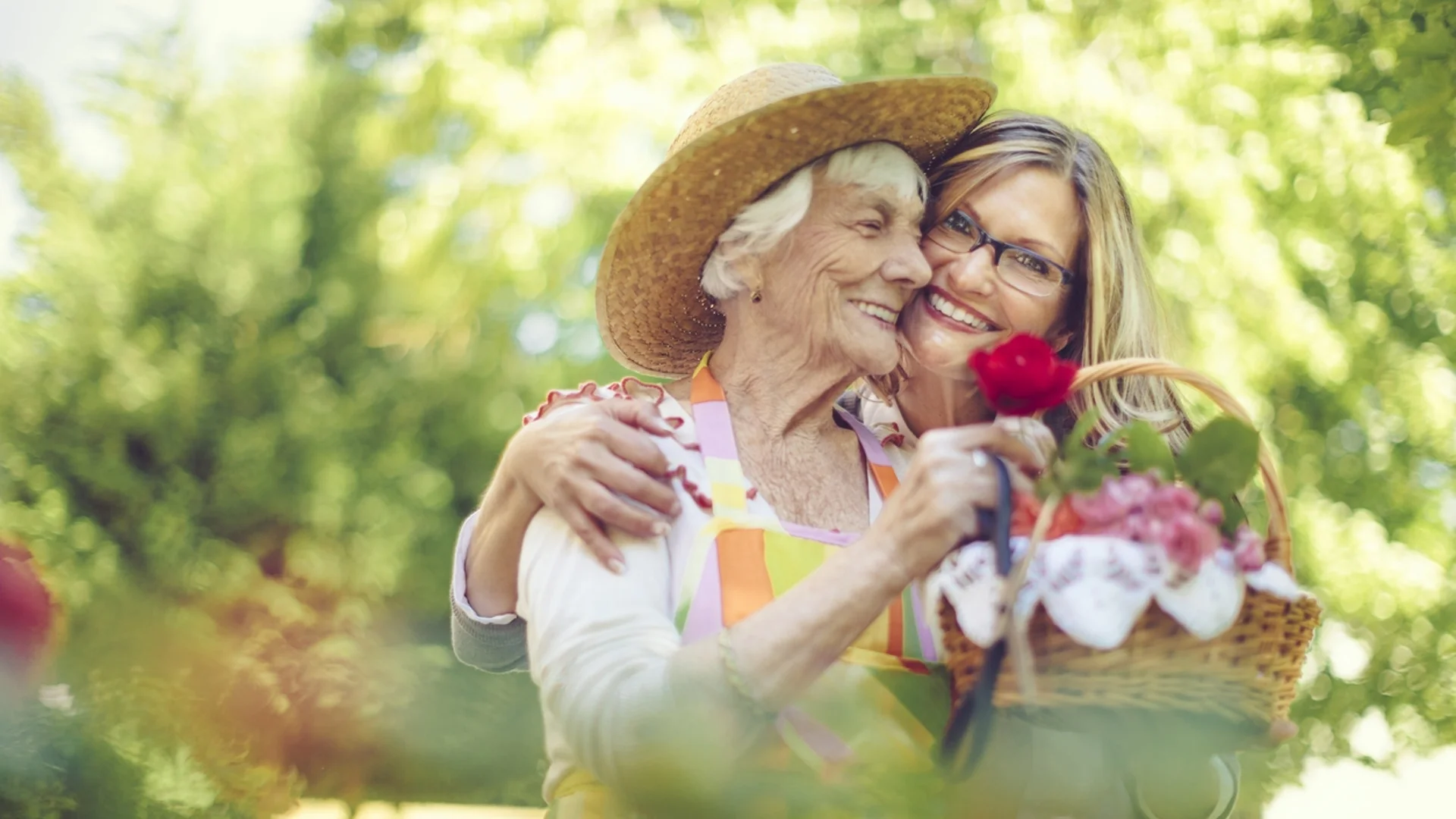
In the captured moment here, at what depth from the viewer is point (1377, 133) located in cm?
504

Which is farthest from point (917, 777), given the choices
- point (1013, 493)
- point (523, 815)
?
point (523, 815)

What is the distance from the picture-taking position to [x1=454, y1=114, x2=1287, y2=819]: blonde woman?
2.01 meters

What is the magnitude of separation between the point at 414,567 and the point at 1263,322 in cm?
419

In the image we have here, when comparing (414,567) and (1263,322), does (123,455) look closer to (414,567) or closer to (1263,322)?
(414,567)

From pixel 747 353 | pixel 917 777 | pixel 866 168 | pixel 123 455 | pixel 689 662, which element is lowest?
pixel 917 777

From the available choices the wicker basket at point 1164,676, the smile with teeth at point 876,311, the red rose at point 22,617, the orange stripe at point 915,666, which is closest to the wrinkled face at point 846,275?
the smile with teeth at point 876,311

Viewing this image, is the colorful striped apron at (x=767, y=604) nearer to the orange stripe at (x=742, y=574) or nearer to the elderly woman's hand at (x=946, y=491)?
the orange stripe at (x=742, y=574)

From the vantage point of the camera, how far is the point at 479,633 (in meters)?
2.24

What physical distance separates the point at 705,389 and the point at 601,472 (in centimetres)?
33

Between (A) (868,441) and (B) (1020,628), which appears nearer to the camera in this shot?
(B) (1020,628)

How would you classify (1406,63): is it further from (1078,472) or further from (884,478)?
(1078,472)

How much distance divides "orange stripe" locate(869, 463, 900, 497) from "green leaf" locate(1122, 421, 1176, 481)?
2.25ft

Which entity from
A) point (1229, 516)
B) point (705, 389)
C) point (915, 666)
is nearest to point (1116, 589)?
point (1229, 516)

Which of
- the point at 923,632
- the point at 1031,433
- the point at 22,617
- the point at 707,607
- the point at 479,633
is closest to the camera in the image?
the point at 22,617
